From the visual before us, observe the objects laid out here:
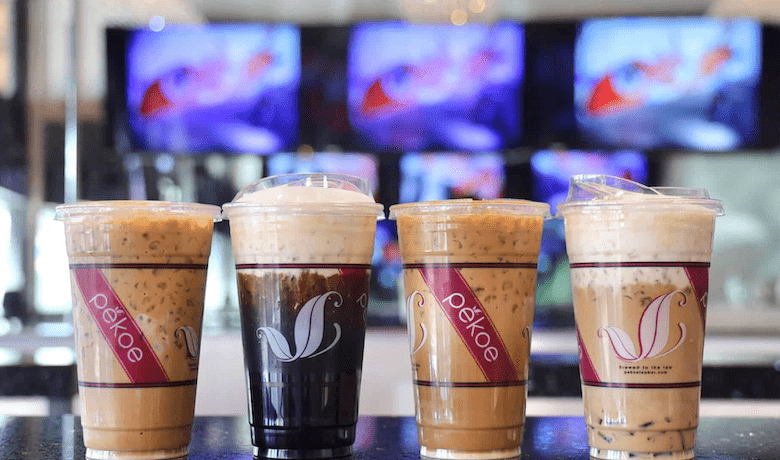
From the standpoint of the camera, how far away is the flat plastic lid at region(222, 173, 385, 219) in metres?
0.89

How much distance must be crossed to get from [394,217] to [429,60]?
2777mm

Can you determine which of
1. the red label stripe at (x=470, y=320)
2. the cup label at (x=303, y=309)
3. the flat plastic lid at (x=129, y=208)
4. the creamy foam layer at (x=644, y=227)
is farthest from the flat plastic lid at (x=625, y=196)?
the flat plastic lid at (x=129, y=208)

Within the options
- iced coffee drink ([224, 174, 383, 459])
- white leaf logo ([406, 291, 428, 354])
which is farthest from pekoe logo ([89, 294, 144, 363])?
white leaf logo ([406, 291, 428, 354])

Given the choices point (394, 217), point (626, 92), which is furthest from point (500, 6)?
point (394, 217)

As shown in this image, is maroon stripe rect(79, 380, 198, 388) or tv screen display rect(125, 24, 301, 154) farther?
tv screen display rect(125, 24, 301, 154)

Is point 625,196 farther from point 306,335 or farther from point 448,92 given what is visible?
point 448,92

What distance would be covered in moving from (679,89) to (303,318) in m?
3.08

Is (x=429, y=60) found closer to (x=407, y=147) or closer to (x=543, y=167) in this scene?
(x=407, y=147)

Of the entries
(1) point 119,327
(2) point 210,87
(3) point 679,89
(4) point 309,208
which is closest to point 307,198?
(4) point 309,208

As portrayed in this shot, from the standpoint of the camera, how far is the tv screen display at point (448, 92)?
3.63 metres

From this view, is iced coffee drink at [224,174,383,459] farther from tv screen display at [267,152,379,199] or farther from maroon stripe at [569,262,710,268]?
tv screen display at [267,152,379,199]

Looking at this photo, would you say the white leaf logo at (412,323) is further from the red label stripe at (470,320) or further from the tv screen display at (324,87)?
the tv screen display at (324,87)

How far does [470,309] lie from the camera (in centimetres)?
90

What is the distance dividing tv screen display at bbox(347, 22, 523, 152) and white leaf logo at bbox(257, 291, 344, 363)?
9.15 ft
